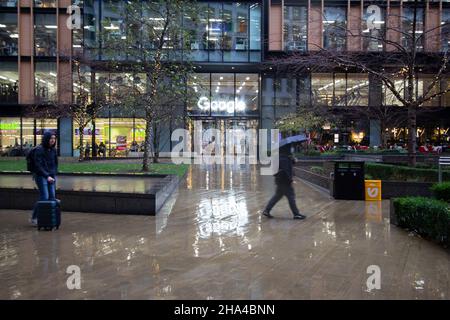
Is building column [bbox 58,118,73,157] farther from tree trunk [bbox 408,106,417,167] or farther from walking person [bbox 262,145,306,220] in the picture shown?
walking person [bbox 262,145,306,220]

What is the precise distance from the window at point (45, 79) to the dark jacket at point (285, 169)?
31179 mm

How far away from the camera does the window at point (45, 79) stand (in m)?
36.8

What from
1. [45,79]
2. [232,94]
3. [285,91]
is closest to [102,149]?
[45,79]

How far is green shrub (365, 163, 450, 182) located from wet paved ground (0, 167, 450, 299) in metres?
4.29

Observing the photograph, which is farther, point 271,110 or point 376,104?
point 271,110

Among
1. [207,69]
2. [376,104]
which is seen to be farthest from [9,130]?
[376,104]

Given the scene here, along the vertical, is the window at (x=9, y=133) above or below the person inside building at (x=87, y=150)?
above

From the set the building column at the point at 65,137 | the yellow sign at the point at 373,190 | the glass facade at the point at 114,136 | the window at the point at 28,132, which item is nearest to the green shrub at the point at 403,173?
the yellow sign at the point at 373,190

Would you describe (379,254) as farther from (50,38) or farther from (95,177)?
(50,38)

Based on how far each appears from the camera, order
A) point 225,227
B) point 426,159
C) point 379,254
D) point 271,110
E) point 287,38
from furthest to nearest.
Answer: point 271,110 → point 287,38 → point 426,159 → point 225,227 → point 379,254

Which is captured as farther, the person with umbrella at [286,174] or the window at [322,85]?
the window at [322,85]

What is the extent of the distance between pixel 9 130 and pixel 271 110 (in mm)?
22131

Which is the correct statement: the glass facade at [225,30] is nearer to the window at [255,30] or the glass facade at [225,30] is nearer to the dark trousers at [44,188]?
the window at [255,30]

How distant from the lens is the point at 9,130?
3762 cm
